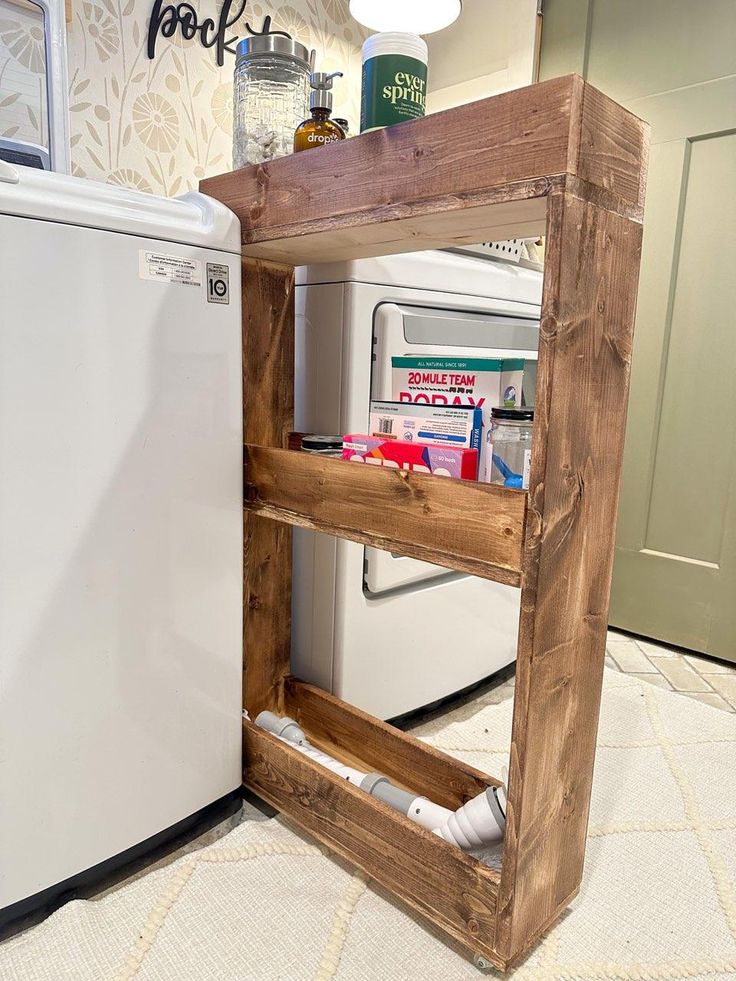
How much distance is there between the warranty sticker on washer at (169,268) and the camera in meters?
0.95

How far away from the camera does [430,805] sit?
1074 mm

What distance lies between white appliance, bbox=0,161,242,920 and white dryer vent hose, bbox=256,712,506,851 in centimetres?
16

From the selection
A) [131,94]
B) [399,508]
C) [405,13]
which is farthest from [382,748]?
[405,13]

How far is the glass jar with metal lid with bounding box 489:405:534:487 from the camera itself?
94cm

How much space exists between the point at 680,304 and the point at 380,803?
1.61 m

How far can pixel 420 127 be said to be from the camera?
83 cm

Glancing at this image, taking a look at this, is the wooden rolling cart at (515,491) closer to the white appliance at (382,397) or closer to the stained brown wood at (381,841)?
the stained brown wood at (381,841)

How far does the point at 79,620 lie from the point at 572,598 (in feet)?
2.15

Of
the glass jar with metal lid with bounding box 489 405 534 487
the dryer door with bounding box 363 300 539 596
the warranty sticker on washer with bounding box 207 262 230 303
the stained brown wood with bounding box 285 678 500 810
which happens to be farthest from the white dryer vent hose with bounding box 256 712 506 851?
the warranty sticker on washer with bounding box 207 262 230 303

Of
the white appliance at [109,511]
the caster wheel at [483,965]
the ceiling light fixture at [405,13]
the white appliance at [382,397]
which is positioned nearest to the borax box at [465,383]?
the white appliance at [382,397]

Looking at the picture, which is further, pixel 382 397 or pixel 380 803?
pixel 382 397

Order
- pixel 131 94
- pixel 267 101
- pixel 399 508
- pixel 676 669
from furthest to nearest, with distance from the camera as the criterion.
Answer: pixel 676 669 < pixel 131 94 < pixel 267 101 < pixel 399 508

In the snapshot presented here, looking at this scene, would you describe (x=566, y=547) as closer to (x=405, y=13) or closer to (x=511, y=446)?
(x=511, y=446)

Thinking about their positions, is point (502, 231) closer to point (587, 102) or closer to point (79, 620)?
point (587, 102)
